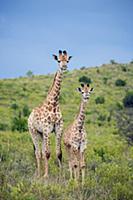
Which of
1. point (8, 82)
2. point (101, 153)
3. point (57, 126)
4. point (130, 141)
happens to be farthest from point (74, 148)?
point (8, 82)

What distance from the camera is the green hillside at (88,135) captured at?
9.11 m

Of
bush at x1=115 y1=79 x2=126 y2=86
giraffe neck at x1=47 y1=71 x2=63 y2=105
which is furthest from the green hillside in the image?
giraffe neck at x1=47 y1=71 x2=63 y2=105

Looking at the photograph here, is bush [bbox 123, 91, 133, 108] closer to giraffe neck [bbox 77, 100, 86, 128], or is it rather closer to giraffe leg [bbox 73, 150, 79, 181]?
giraffe neck [bbox 77, 100, 86, 128]

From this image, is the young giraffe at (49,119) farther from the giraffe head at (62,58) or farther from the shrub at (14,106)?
the shrub at (14,106)

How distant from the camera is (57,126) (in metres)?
10.7

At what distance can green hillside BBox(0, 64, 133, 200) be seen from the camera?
359 inches

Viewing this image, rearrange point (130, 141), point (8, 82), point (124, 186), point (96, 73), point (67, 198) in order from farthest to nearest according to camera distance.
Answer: point (96, 73), point (8, 82), point (130, 141), point (124, 186), point (67, 198)

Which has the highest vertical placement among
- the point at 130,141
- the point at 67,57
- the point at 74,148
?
the point at 67,57

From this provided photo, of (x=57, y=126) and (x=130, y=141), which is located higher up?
(x=57, y=126)

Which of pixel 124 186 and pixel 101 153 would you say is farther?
pixel 101 153

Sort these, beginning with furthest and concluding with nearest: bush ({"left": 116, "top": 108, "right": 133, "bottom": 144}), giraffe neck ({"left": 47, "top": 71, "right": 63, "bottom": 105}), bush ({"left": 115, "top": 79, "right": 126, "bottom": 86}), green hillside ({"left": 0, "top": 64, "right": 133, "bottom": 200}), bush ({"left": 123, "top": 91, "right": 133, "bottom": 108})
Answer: bush ({"left": 115, "top": 79, "right": 126, "bottom": 86}) → bush ({"left": 123, "top": 91, "right": 133, "bottom": 108}) → bush ({"left": 116, "top": 108, "right": 133, "bottom": 144}) → giraffe neck ({"left": 47, "top": 71, "right": 63, "bottom": 105}) → green hillside ({"left": 0, "top": 64, "right": 133, "bottom": 200})

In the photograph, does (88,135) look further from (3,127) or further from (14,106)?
→ (14,106)

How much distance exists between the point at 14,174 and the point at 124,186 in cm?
208

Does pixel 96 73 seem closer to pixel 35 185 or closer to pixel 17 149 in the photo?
pixel 17 149
